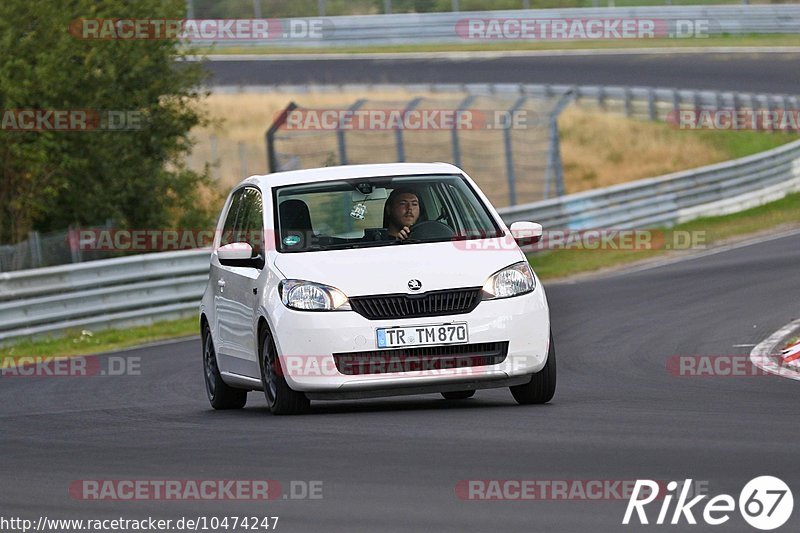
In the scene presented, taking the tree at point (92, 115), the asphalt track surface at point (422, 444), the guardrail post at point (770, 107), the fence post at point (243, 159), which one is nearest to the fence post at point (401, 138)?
the tree at point (92, 115)

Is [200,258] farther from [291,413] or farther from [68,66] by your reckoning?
[291,413]

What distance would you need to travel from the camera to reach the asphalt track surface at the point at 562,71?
43375 millimetres

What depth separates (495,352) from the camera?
998 cm

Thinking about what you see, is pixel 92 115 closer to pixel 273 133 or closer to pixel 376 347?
pixel 273 133

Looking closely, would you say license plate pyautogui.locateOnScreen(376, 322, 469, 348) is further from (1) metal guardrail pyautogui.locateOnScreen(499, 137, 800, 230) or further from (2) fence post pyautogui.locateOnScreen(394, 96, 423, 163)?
(2) fence post pyautogui.locateOnScreen(394, 96, 423, 163)

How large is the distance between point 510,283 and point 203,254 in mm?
12804

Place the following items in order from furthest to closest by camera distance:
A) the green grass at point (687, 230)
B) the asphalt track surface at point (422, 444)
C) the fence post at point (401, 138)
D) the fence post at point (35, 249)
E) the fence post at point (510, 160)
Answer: the fence post at point (510, 160) → the fence post at point (401, 138) → the green grass at point (687, 230) → the fence post at point (35, 249) → the asphalt track surface at point (422, 444)

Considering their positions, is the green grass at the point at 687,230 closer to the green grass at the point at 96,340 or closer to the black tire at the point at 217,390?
the green grass at the point at 96,340

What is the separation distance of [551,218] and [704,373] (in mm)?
14118

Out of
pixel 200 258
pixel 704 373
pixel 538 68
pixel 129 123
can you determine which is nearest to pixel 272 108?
pixel 538 68

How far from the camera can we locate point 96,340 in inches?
811

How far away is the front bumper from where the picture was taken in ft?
32.2

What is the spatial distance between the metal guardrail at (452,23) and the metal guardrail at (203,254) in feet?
33.1

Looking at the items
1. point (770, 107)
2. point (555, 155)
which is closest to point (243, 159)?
point (555, 155)
